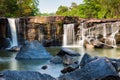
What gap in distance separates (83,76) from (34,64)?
9273mm

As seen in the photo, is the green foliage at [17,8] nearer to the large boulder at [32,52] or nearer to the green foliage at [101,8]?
the green foliage at [101,8]

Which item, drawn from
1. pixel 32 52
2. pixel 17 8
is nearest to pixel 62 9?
pixel 17 8

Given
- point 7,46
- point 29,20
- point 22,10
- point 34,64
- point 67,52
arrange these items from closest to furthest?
1. point 34,64
2. point 67,52
3. point 7,46
4. point 29,20
5. point 22,10

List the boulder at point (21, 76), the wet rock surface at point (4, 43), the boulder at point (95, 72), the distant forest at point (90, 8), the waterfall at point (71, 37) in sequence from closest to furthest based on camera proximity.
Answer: the boulder at point (21, 76) < the boulder at point (95, 72) < the wet rock surface at point (4, 43) < the waterfall at point (71, 37) < the distant forest at point (90, 8)

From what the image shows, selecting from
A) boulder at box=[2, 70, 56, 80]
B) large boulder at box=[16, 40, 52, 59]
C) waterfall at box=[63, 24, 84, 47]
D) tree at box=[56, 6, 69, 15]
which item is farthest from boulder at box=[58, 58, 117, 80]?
tree at box=[56, 6, 69, 15]

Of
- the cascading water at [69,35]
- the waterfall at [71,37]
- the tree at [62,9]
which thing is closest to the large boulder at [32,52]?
the waterfall at [71,37]

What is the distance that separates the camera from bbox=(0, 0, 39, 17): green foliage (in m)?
58.0

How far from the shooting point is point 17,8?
204 ft

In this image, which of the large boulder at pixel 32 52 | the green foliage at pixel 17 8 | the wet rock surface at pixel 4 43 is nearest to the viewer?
the large boulder at pixel 32 52

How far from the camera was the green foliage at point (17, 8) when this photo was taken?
58.0 m

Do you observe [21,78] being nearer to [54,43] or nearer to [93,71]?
[93,71]

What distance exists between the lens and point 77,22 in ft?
145

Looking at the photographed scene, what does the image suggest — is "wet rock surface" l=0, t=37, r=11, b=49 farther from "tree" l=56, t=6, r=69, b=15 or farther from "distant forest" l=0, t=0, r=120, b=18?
"tree" l=56, t=6, r=69, b=15

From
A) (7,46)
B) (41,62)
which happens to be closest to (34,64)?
(41,62)
